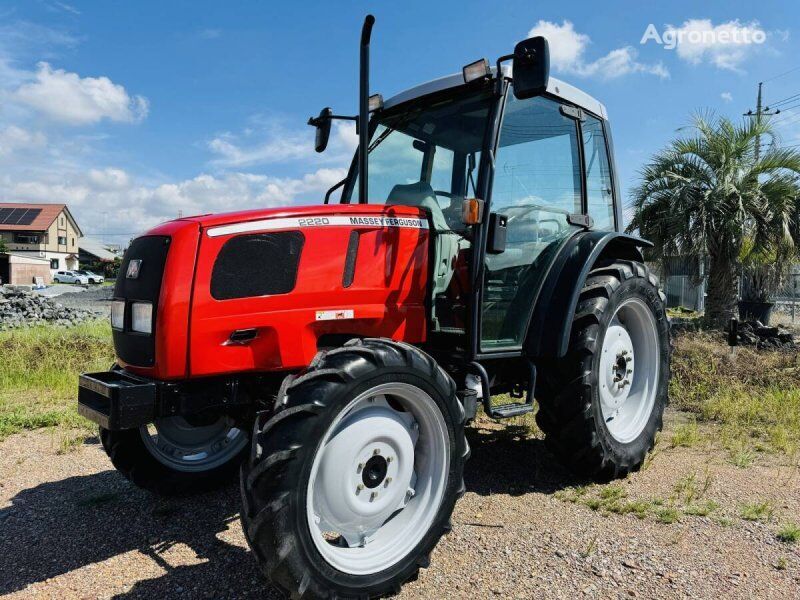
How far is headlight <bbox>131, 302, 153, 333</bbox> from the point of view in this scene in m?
2.89

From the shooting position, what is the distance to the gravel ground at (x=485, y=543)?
2.85 meters

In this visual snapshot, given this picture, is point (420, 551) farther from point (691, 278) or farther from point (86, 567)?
point (691, 278)

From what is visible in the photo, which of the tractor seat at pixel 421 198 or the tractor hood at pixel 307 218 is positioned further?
the tractor seat at pixel 421 198

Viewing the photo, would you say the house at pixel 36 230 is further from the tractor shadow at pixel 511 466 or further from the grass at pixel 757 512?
the grass at pixel 757 512

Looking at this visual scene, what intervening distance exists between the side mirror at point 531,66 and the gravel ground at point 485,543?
2.35 meters

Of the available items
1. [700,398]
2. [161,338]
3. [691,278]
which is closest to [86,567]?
[161,338]

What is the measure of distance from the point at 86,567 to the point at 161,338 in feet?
4.19

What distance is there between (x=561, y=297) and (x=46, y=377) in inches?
250

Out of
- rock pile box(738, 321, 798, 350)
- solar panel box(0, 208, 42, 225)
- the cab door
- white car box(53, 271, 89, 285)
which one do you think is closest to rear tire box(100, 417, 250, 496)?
the cab door

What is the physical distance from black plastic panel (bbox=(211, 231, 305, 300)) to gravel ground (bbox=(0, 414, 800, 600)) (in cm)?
135

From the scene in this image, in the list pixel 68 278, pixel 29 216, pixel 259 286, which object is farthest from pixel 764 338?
pixel 29 216

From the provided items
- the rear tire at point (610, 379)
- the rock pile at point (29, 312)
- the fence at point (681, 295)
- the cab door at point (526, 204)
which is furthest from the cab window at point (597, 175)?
the fence at point (681, 295)

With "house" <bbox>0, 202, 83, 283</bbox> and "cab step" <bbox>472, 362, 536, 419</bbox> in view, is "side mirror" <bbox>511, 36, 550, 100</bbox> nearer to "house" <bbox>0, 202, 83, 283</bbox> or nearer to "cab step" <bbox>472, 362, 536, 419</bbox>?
"cab step" <bbox>472, 362, 536, 419</bbox>

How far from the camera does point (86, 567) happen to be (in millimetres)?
3070
